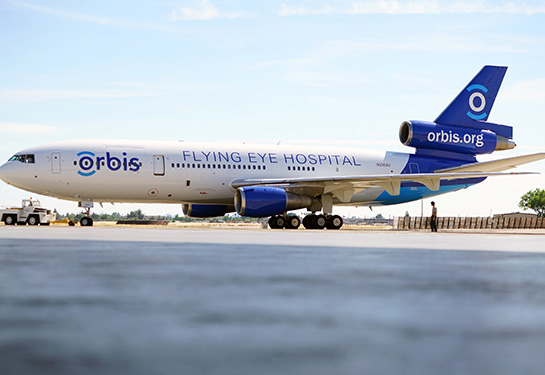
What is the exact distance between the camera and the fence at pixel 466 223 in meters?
35.4

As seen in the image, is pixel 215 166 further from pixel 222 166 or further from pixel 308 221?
pixel 308 221

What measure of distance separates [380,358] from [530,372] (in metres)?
0.53

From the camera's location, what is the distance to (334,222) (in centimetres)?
2466

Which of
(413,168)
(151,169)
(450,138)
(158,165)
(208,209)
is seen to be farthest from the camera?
(450,138)

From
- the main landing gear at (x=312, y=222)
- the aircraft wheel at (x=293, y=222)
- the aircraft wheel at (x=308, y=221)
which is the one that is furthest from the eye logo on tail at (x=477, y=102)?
the aircraft wheel at (x=293, y=222)

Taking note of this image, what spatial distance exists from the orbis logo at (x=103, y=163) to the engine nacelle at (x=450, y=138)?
12.0 meters

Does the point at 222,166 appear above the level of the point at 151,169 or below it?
above

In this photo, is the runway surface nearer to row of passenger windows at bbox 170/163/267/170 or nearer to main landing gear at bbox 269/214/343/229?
row of passenger windows at bbox 170/163/267/170

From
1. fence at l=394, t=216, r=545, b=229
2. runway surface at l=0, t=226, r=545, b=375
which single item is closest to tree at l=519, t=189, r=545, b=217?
fence at l=394, t=216, r=545, b=229

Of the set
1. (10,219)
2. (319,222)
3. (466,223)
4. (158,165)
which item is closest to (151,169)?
(158,165)

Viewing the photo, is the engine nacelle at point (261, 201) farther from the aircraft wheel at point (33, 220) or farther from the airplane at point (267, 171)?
the aircraft wheel at point (33, 220)

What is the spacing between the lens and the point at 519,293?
168 inches

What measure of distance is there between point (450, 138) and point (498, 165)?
3423mm

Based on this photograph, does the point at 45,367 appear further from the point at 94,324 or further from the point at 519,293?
the point at 519,293
